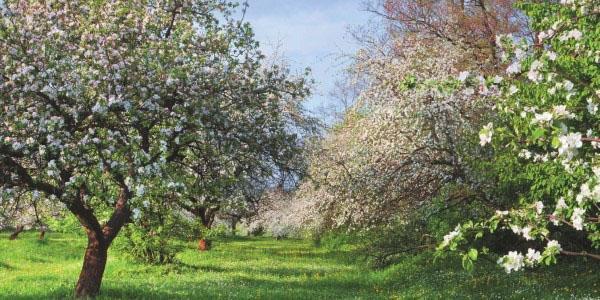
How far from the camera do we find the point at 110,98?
470 inches

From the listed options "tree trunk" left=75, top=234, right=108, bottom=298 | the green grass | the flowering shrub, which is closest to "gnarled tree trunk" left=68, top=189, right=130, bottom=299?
"tree trunk" left=75, top=234, right=108, bottom=298

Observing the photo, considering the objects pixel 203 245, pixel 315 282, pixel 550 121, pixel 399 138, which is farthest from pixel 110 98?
pixel 203 245

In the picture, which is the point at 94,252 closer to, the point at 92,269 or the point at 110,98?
the point at 92,269

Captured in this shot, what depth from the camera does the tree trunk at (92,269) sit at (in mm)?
14852

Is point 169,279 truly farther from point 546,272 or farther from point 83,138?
point 546,272

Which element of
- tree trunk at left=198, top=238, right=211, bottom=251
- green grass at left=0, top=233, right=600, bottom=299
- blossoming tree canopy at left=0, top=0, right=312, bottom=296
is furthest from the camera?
tree trunk at left=198, top=238, right=211, bottom=251

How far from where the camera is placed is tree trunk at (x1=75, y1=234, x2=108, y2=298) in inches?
585

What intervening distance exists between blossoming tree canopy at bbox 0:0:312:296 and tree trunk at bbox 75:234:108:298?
25 mm

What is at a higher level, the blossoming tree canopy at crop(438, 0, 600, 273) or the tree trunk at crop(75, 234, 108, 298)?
the blossoming tree canopy at crop(438, 0, 600, 273)

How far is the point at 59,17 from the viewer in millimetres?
13219

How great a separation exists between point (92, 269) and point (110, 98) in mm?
5224

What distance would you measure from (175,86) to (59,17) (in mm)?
2954

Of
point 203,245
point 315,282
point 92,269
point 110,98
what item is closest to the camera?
point 110,98

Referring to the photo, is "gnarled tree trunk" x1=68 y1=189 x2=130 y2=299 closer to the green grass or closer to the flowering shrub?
the green grass
